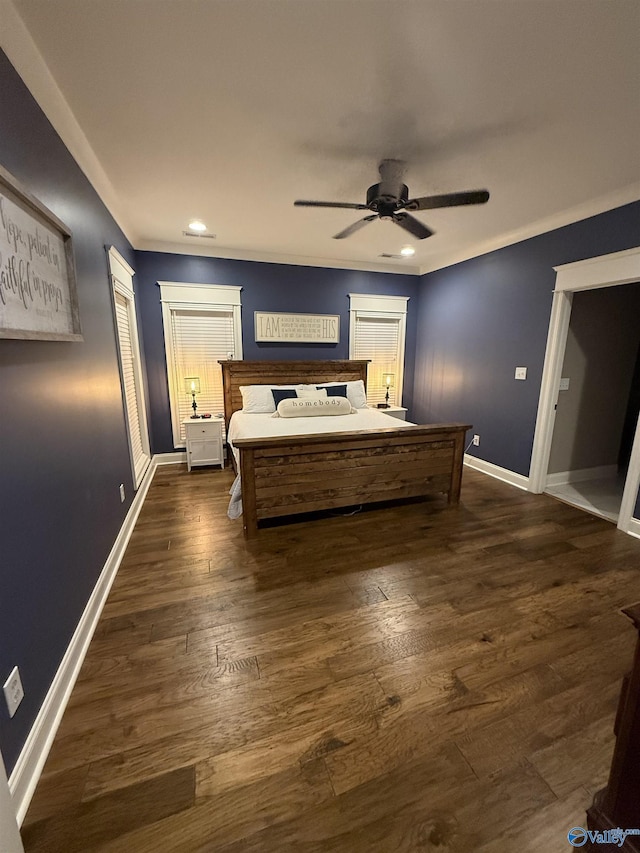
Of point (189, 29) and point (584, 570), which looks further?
point (584, 570)

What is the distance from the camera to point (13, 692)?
3.69 feet

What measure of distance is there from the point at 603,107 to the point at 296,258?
338 cm

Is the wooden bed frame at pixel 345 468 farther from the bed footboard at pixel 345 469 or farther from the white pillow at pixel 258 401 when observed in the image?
the white pillow at pixel 258 401

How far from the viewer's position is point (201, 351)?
446 cm

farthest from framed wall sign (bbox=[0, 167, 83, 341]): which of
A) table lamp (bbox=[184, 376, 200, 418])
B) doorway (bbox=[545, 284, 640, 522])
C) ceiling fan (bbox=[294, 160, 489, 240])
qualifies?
doorway (bbox=[545, 284, 640, 522])

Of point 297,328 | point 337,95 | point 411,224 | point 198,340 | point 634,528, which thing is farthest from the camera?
point 297,328

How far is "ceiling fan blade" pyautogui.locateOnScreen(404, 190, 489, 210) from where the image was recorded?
2.04m

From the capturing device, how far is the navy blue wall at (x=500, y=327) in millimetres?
3109

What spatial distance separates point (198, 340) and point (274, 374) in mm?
1072

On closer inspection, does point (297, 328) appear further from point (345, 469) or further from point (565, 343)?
point (565, 343)

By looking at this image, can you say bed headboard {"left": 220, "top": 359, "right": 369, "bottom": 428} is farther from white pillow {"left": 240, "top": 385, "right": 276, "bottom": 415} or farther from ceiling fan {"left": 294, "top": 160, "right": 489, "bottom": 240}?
ceiling fan {"left": 294, "top": 160, "right": 489, "bottom": 240}

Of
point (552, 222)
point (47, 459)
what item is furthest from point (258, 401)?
point (552, 222)

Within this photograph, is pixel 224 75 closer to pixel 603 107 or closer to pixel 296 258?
pixel 603 107

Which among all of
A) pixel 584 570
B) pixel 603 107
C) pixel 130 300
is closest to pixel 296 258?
pixel 130 300
